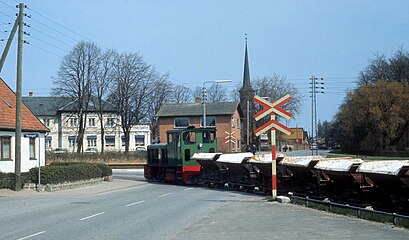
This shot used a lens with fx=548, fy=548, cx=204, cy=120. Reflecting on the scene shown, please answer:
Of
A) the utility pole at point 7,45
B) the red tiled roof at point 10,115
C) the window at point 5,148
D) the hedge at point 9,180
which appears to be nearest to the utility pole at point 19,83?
the hedge at point 9,180

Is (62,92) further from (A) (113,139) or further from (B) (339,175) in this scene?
(B) (339,175)

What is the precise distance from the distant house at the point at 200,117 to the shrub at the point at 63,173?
4446 cm

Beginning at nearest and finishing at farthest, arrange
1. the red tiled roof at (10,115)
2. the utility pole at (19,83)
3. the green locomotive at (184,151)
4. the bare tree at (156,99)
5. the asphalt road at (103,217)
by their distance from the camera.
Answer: the asphalt road at (103,217) < the utility pole at (19,83) < the green locomotive at (184,151) < the red tiled roof at (10,115) < the bare tree at (156,99)

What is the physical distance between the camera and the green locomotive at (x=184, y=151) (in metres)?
31.6

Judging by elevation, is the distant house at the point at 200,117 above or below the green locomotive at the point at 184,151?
above

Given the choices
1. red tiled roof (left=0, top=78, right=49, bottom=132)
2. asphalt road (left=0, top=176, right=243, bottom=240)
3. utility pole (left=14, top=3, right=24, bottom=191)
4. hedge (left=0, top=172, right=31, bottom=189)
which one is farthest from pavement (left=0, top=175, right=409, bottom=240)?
red tiled roof (left=0, top=78, right=49, bottom=132)

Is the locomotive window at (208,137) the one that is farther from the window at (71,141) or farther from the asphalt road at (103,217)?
the window at (71,141)

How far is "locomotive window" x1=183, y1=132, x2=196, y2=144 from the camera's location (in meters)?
31.9

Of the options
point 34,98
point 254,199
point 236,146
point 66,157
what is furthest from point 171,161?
point 34,98

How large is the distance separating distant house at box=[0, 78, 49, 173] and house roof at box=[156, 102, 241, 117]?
39.9 metres

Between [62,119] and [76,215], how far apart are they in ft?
265

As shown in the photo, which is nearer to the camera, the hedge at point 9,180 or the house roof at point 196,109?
the hedge at point 9,180

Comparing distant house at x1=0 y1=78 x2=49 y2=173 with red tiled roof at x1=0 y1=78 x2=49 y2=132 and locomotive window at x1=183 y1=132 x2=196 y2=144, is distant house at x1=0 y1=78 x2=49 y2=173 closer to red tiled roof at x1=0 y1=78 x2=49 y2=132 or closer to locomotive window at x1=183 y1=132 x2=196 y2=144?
red tiled roof at x1=0 y1=78 x2=49 y2=132

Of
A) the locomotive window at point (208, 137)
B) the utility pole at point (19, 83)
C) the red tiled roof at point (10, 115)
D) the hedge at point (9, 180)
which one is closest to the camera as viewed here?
the hedge at point (9, 180)
